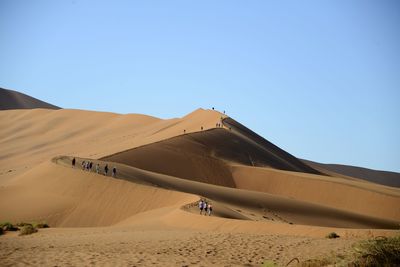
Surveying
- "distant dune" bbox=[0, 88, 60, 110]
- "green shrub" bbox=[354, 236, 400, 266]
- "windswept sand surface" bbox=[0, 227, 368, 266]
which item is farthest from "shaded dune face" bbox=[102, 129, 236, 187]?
"distant dune" bbox=[0, 88, 60, 110]

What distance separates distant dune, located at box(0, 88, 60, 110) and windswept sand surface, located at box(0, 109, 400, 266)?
5752 cm

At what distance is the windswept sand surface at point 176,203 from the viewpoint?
44.1 feet

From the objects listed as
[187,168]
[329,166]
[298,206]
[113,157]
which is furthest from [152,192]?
[329,166]

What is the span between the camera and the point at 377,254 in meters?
9.62

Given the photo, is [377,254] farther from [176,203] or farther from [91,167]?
[91,167]

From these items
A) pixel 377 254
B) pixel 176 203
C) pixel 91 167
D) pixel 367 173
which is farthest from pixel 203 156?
pixel 367 173

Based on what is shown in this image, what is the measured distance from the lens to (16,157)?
67188mm

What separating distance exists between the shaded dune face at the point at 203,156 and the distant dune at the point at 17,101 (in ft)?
286

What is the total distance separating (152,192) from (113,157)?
1344 centimetres

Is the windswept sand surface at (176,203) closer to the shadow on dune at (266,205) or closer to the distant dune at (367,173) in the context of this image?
the shadow on dune at (266,205)

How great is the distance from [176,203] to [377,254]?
1942cm

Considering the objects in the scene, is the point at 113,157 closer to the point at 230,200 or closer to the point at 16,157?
the point at 230,200

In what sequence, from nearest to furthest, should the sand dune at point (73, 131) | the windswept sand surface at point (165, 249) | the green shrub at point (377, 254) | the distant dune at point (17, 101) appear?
the green shrub at point (377, 254), the windswept sand surface at point (165, 249), the sand dune at point (73, 131), the distant dune at point (17, 101)

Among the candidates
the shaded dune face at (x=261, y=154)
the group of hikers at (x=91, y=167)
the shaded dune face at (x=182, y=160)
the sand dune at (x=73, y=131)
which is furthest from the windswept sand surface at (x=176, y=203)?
the group of hikers at (x=91, y=167)
